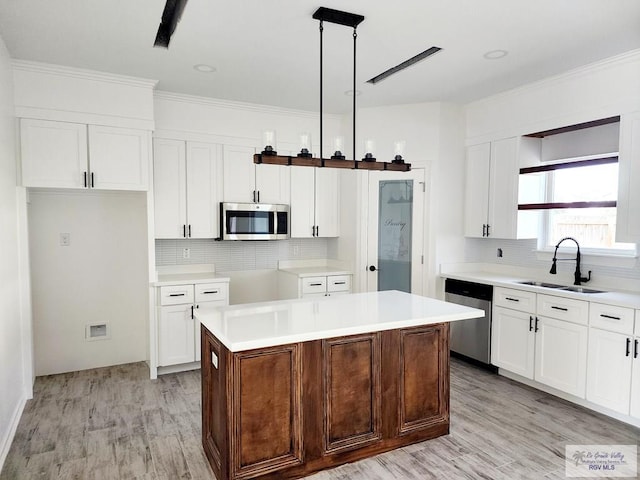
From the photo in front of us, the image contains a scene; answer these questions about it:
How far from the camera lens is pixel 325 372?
2.42m

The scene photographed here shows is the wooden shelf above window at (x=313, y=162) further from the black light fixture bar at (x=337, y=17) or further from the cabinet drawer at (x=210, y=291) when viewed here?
the cabinet drawer at (x=210, y=291)

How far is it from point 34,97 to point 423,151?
358 centimetres

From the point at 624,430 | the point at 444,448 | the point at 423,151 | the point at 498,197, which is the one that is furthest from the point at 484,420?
the point at 423,151

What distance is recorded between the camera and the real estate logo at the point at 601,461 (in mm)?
2447

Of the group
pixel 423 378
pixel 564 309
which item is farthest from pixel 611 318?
pixel 423 378

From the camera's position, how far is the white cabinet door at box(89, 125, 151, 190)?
11.9 feet

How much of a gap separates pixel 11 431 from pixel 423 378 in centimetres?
275

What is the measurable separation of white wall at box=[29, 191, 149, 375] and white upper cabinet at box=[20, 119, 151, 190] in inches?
19.0

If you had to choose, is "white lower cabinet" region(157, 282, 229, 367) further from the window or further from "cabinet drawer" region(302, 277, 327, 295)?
the window

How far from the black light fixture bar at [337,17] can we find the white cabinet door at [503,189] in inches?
87.1

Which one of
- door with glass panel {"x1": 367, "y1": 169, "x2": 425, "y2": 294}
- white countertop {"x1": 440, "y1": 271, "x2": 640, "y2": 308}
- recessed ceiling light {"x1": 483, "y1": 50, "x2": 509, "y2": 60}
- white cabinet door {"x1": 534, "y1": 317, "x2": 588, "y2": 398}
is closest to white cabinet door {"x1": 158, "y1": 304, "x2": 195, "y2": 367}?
door with glass panel {"x1": 367, "y1": 169, "x2": 425, "y2": 294}

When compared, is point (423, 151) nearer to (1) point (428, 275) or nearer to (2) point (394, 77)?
(2) point (394, 77)

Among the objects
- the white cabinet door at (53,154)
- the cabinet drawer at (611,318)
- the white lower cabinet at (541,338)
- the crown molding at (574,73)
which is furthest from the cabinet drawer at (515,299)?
the white cabinet door at (53,154)

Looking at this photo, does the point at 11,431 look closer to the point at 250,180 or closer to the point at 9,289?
the point at 9,289
